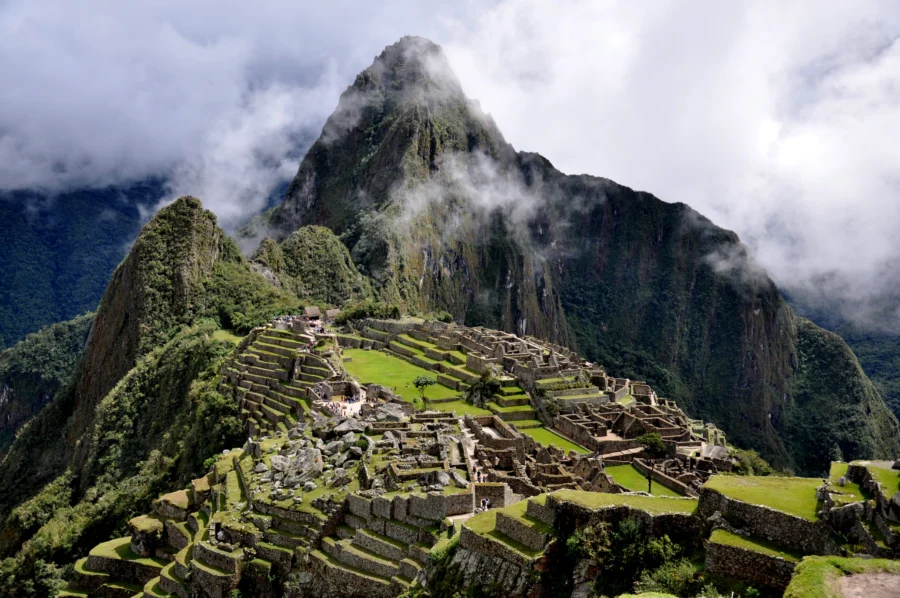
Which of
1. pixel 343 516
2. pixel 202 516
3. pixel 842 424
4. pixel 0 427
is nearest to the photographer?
pixel 343 516

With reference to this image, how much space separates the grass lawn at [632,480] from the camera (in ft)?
134

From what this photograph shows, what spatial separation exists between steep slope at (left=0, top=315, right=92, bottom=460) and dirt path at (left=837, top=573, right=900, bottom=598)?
132m

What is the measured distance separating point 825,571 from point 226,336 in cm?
7850

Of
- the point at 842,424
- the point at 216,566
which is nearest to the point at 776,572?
the point at 216,566

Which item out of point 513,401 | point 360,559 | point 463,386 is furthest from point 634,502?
point 463,386

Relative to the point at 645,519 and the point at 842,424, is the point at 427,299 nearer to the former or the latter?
the point at 842,424

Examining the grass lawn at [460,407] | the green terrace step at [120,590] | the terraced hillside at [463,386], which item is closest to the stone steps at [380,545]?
the green terrace step at [120,590]

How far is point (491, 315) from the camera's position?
194500mm

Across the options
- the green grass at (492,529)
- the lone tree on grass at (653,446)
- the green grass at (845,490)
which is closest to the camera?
the green grass at (845,490)

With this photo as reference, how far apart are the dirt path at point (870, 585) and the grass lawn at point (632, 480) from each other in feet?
93.9

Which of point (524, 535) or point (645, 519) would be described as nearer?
point (645, 519)

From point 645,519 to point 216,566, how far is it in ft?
45.8

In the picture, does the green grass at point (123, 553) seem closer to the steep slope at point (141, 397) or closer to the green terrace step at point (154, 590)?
the green terrace step at point (154, 590)

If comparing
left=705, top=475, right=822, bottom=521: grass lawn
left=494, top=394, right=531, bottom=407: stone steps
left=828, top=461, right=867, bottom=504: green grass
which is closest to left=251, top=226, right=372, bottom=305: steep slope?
left=494, top=394, right=531, bottom=407: stone steps
